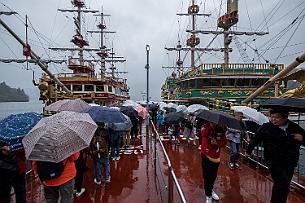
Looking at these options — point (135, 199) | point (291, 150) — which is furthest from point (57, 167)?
point (291, 150)

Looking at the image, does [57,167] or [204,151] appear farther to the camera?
[204,151]

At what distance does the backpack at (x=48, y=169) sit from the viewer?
3598 mm

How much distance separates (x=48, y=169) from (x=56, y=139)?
468 millimetres

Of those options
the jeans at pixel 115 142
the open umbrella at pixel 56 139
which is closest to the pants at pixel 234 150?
the jeans at pixel 115 142

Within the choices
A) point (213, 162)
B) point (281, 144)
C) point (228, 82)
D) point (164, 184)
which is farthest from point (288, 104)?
point (228, 82)

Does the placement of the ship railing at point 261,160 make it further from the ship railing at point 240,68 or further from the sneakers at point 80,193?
the ship railing at point 240,68

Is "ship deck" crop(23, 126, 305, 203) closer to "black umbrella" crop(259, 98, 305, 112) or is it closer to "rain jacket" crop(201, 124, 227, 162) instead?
"rain jacket" crop(201, 124, 227, 162)

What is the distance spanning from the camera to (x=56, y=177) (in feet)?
12.2

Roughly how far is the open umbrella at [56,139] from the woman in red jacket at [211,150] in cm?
223

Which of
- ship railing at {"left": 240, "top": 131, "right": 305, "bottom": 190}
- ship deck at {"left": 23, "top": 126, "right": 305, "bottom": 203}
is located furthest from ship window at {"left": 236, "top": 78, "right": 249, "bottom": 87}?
ship deck at {"left": 23, "top": 126, "right": 305, "bottom": 203}

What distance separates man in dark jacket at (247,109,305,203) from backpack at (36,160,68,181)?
3.06 metres

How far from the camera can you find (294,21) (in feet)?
36.8

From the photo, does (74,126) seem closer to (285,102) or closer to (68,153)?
(68,153)

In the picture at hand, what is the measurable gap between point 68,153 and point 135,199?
2.69 m
